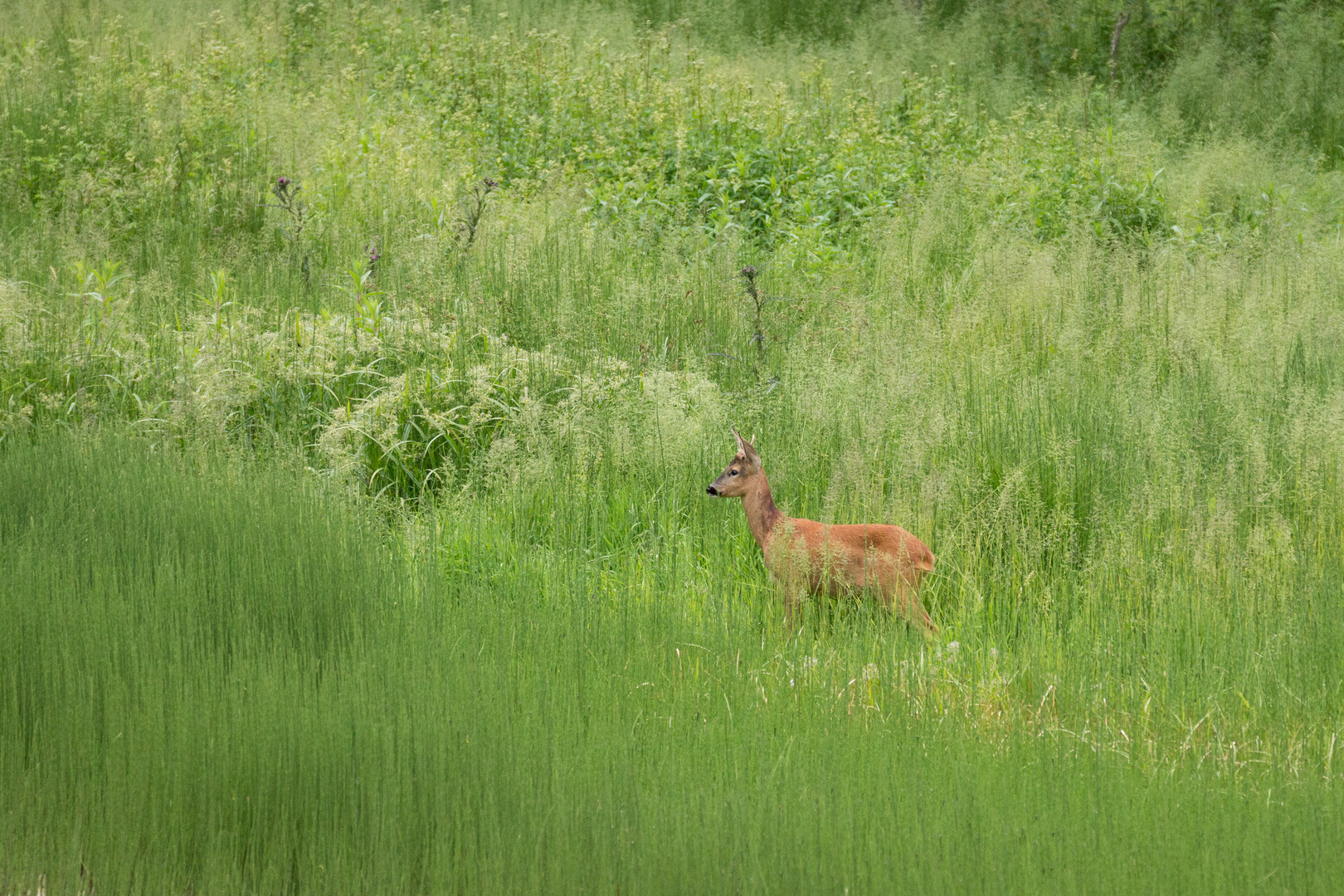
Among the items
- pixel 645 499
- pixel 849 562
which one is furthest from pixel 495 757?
pixel 645 499

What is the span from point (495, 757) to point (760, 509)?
187 centimetres

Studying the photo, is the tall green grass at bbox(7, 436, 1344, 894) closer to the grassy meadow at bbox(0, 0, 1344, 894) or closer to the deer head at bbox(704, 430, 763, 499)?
the grassy meadow at bbox(0, 0, 1344, 894)

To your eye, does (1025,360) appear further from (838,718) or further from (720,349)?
(838,718)

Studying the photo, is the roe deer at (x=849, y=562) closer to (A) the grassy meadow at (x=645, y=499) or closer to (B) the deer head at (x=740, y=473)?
(A) the grassy meadow at (x=645, y=499)

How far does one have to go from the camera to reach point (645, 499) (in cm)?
521

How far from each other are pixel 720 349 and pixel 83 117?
6.49m

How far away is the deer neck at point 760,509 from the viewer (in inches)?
182

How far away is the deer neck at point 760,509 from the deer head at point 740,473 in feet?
0.07

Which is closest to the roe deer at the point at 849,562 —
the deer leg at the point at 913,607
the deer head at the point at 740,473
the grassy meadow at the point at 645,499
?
the deer leg at the point at 913,607

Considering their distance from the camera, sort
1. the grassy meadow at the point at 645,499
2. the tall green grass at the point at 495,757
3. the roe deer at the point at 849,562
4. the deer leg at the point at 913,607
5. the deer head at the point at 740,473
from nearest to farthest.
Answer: the tall green grass at the point at 495,757 < the grassy meadow at the point at 645,499 < the deer leg at the point at 913,607 < the roe deer at the point at 849,562 < the deer head at the point at 740,473

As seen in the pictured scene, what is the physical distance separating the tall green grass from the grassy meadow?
17 millimetres

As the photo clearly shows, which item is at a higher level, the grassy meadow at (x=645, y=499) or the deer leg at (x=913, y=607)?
the grassy meadow at (x=645, y=499)

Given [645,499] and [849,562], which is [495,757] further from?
[645,499]

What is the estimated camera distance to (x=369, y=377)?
606 centimetres
